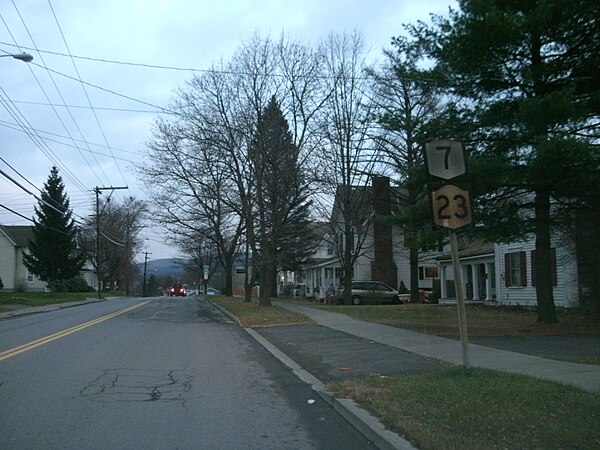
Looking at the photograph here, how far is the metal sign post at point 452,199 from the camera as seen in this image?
9102mm

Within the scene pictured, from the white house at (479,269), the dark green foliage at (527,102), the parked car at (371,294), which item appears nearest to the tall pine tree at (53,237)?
the white house at (479,269)

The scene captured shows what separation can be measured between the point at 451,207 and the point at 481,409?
126 inches

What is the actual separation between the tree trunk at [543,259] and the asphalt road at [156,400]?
8.57m

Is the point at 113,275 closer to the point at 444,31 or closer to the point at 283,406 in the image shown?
the point at 444,31

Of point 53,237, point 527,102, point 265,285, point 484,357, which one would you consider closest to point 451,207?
point 484,357

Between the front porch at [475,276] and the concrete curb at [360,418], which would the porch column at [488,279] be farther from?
the concrete curb at [360,418]

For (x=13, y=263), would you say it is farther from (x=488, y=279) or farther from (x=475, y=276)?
(x=488, y=279)

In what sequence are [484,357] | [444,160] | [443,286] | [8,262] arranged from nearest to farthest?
[444,160]
[484,357]
[443,286]
[8,262]

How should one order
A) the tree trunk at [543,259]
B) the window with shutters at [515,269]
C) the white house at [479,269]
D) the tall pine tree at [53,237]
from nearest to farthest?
the tree trunk at [543,259]
the white house at [479,269]
the window with shutters at [515,269]
the tall pine tree at [53,237]

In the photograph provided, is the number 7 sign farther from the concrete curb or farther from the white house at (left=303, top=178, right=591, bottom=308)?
the white house at (left=303, top=178, right=591, bottom=308)

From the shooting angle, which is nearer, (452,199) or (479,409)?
(479,409)

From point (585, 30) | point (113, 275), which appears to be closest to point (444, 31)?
point (585, 30)

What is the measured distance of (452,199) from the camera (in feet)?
30.3

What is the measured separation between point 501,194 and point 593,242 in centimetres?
463
